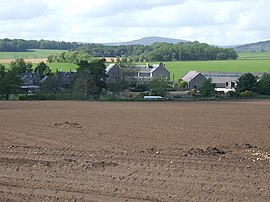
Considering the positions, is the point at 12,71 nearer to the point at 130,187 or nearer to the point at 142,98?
the point at 142,98

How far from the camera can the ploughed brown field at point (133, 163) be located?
41.5ft

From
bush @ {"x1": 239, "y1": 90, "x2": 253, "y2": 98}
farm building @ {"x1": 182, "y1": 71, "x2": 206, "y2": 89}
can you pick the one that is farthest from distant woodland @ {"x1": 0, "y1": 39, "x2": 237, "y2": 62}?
bush @ {"x1": 239, "y1": 90, "x2": 253, "y2": 98}

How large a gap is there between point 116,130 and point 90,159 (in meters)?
9.54

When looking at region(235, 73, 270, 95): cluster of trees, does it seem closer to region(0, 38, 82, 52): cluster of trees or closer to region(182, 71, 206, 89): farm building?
region(182, 71, 206, 89): farm building

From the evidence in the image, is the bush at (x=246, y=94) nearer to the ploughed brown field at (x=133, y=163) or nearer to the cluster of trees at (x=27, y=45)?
the ploughed brown field at (x=133, y=163)

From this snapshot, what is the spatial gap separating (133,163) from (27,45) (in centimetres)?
16710

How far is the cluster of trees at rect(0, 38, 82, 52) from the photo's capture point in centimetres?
16577

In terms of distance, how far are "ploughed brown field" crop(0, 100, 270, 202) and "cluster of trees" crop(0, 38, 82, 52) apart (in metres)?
141

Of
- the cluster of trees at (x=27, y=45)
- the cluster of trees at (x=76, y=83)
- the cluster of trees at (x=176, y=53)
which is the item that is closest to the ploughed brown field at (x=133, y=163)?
the cluster of trees at (x=76, y=83)

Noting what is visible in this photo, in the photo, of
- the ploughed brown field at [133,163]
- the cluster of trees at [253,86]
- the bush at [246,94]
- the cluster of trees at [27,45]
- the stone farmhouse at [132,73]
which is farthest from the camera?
the cluster of trees at [27,45]

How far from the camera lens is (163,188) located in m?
13.1

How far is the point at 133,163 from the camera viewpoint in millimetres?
16344

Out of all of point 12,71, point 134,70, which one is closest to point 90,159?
point 12,71

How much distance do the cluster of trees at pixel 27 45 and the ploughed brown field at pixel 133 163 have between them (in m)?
141
